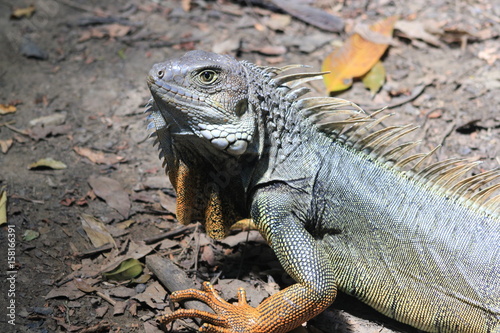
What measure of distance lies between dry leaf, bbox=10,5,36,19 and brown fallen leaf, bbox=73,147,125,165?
3333 mm

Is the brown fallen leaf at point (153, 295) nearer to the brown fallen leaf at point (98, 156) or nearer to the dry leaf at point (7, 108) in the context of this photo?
the brown fallen leaf at point (98, 156)

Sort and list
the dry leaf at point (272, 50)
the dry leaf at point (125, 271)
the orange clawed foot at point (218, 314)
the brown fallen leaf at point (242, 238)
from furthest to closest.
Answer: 1. the dry leaf at point (272, 50)
2. the brown fallen leaf at point (242, 238)
3. the dry leaf at point (125, 271)
4. the orange clawed foot at point (218, 314)

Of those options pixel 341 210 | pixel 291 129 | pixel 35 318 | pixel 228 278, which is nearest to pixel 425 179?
pixel 341 210

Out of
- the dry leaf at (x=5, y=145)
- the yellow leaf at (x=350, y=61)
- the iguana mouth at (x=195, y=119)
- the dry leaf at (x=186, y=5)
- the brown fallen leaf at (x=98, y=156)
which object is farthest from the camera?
the dry leaf at (x=186, y=5)

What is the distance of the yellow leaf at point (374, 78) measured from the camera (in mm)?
6977

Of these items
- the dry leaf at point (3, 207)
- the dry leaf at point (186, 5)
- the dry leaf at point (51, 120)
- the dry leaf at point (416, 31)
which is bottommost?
the dry leaf at point (3, 207)

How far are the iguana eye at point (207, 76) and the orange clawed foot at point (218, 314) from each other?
171cm

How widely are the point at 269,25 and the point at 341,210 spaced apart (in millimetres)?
4920

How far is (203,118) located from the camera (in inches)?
151

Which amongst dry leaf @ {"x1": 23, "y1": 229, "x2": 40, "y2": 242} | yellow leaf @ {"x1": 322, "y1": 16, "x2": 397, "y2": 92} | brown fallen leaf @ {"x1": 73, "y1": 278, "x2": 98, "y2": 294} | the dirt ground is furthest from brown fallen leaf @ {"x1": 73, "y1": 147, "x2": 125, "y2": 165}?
yellow leaf @ {"x1": 322, "y1": 16, "x2": 397, "y2": 92}

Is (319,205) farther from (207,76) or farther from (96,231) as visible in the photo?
(96,231)

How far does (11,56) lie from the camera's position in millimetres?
7242

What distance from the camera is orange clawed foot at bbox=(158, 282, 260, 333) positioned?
3.95 meters

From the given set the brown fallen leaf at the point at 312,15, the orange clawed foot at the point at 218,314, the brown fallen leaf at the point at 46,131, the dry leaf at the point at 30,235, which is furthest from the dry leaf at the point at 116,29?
the orange clawed foot at the point at 218,314
